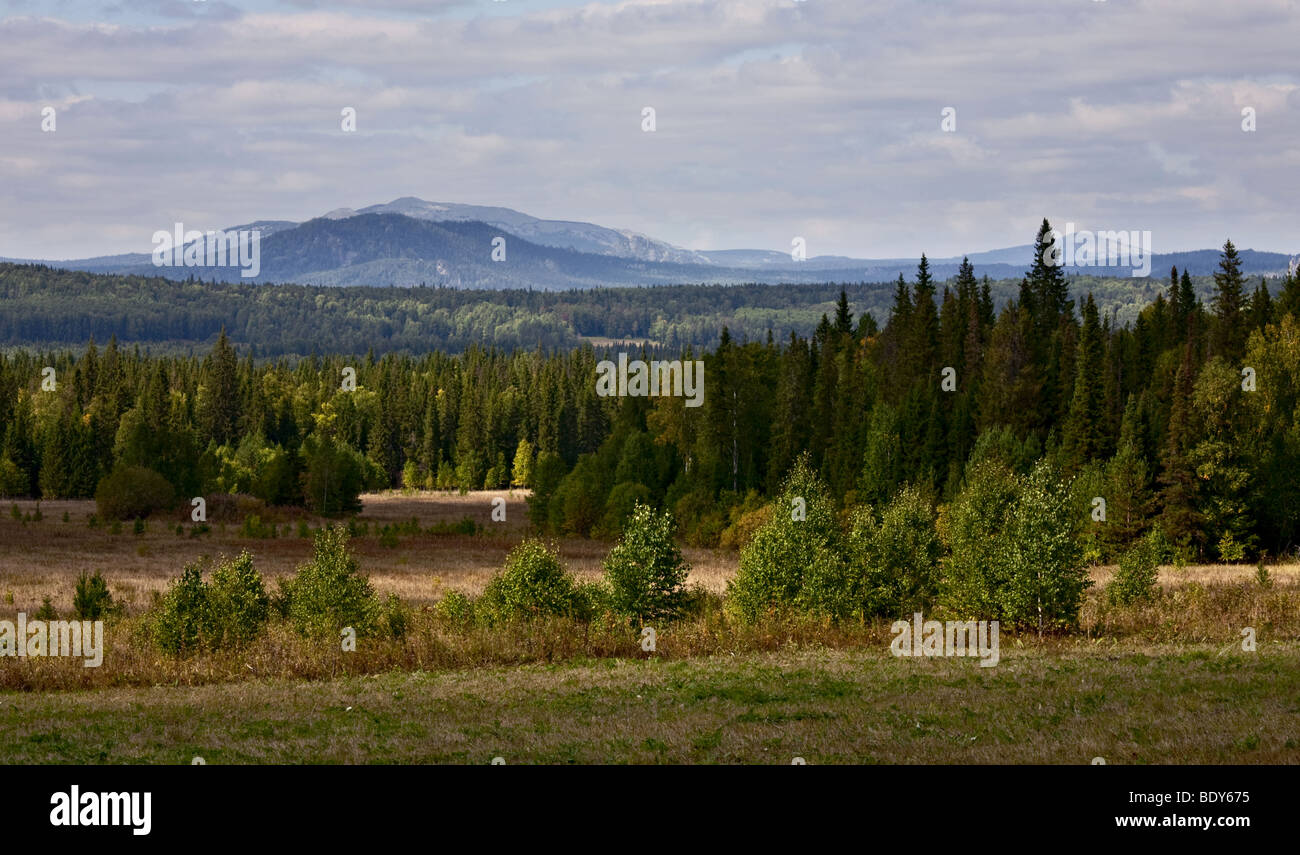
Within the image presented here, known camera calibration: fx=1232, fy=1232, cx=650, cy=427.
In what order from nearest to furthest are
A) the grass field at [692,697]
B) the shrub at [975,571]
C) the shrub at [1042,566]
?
the grass field at [692,697], the shrub at [1042,566], the shrub at [975,571]

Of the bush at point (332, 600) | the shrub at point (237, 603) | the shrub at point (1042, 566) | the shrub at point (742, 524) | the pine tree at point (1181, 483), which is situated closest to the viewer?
the shrub at point (237, 603)

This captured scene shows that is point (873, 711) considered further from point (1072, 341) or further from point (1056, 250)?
point (1056, 250)

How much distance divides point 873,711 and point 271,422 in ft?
567

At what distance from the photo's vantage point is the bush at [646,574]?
3931 cm

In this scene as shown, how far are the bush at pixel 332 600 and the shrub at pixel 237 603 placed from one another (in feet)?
4.38

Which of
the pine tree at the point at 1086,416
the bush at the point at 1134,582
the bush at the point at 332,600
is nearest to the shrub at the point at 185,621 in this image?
the bush at the point at 332,600

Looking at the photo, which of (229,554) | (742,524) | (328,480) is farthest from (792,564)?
(328,480)

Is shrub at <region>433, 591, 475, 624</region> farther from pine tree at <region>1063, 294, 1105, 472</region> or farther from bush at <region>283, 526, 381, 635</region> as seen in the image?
pine tree at <region>1063, 294, 1105, 472</region>

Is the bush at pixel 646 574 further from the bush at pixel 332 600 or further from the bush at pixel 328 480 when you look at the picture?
the bush at pixel 328 480

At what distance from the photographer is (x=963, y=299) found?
11231 centimetres

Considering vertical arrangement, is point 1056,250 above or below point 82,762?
above

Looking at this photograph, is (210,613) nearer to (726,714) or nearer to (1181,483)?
(726,714)

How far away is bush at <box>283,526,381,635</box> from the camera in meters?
36.4
